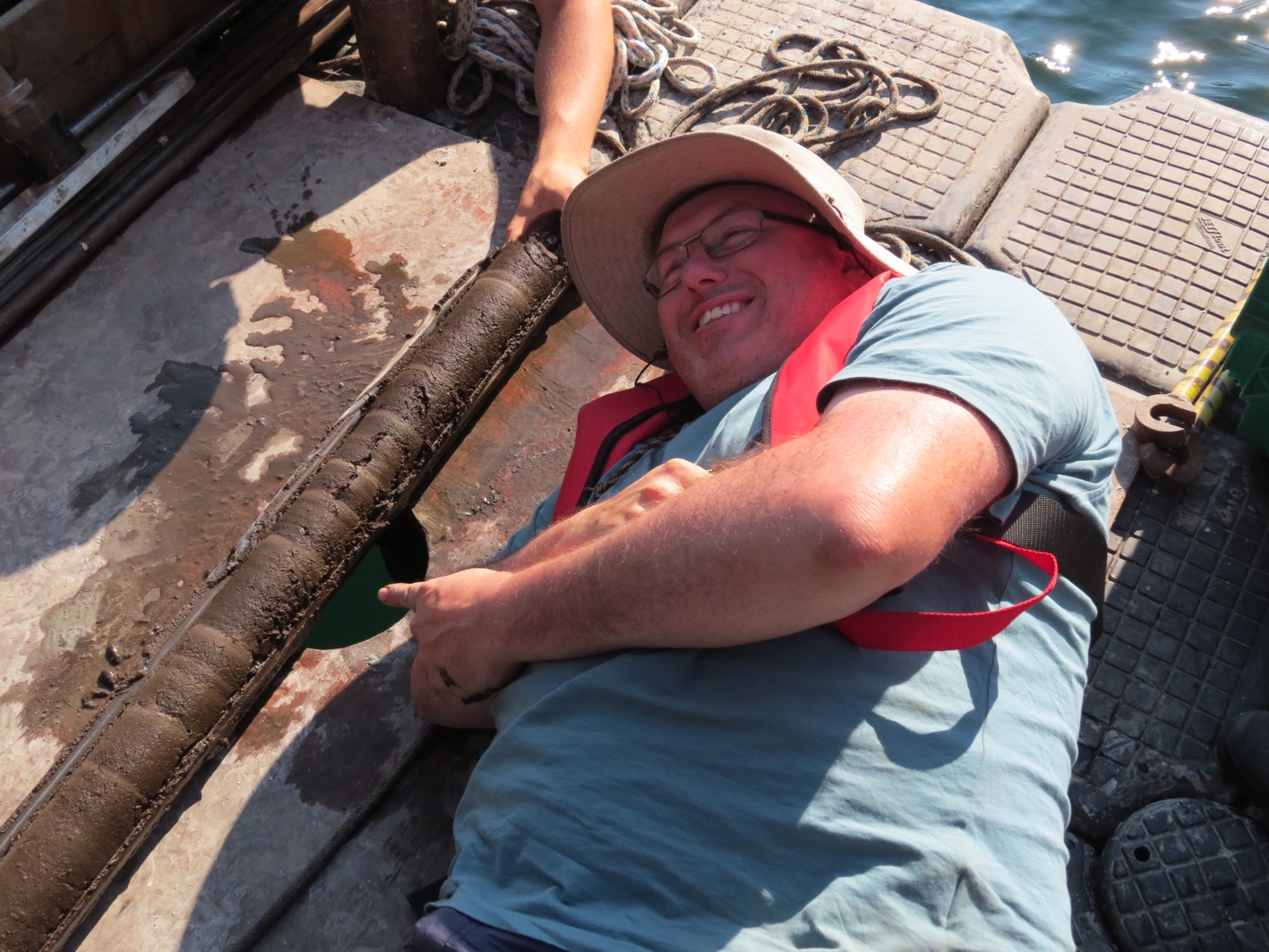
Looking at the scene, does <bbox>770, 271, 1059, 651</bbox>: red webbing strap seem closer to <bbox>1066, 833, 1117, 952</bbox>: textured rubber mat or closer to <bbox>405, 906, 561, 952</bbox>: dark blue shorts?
<bbox>405, 906, 561, 952</bbox>: dark blue shorts

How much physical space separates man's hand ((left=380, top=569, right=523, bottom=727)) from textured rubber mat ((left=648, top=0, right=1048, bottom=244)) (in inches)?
94.1

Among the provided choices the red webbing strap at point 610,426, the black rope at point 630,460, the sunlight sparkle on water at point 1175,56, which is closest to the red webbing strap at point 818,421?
the black rope at point 630,460

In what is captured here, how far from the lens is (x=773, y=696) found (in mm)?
1587

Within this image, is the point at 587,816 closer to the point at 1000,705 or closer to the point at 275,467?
the point at 1000,705

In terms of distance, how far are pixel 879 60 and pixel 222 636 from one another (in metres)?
3.60

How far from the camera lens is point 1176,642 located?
2682mm

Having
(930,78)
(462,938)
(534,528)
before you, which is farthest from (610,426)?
(930,78)

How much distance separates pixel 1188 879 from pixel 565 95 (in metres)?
3.18

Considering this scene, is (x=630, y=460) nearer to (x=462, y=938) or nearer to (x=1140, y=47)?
(x=462, y=938)

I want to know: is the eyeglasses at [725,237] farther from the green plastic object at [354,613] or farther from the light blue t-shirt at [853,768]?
the green plastic object at [354,613]

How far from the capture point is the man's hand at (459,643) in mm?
1929

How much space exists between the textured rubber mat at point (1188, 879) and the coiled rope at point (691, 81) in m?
2.69

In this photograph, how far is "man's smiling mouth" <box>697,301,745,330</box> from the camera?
2162 mm

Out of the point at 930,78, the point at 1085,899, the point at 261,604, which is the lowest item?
the point at 1085,899
